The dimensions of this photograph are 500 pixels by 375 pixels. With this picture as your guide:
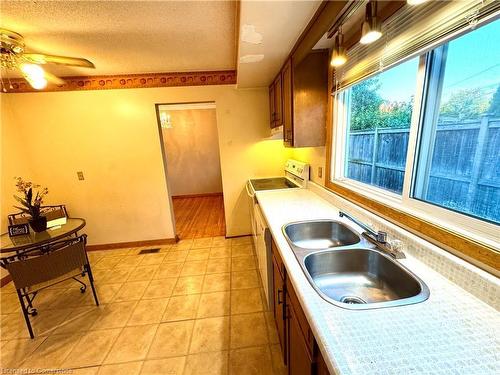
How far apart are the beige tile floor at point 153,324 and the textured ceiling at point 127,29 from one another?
7.93ft

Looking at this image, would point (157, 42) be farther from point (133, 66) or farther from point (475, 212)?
point (475, 212)

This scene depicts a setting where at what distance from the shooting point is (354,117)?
174cm

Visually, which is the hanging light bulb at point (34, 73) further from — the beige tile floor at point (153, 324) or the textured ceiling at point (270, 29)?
the beige tile floor at point (153, 324)

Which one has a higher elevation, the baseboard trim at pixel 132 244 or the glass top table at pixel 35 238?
the glass top table at pixel 35 238

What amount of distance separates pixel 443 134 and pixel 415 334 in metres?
0.91

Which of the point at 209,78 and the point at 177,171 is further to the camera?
the point at 177,171

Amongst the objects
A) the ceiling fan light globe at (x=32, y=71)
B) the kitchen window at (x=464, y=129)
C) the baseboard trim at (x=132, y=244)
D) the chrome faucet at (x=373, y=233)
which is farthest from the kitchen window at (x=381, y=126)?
the baseboard trim at (x=132, y=244)

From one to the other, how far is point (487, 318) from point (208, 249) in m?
2.82

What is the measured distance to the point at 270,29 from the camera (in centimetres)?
134

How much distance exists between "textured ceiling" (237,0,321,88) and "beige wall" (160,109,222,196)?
12.2 feet

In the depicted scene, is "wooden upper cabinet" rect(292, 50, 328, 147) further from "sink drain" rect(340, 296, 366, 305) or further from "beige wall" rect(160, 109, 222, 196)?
"beige wall" rect(160, 109, 222, 196)

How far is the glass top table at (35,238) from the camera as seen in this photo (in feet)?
6.07

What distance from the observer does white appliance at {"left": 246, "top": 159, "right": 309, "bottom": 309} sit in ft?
5.55

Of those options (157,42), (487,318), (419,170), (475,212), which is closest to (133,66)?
(157,42)
